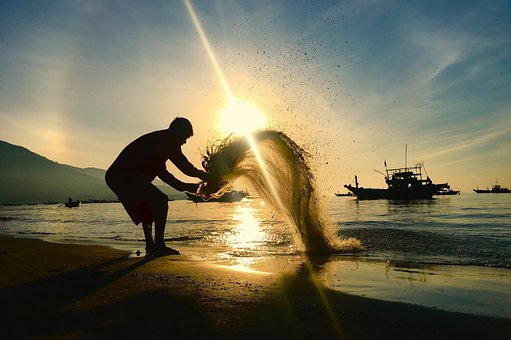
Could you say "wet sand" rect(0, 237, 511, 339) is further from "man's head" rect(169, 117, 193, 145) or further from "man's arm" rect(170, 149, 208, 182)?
"man's head" rect(169, 117, 193, 145)

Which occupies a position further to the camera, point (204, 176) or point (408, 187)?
point (408, 187)

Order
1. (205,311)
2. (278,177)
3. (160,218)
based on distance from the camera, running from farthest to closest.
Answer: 1. (278,177)
2. (160,218)
3. (205,311)

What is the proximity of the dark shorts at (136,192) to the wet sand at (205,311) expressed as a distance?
189 centimetres

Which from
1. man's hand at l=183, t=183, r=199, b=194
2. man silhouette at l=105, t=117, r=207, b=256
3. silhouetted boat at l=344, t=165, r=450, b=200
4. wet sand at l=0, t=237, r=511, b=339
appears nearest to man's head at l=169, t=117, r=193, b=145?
man silhouette at l=105, t=117, r=207, b=256

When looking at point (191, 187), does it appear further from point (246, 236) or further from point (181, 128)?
point (246, 236)

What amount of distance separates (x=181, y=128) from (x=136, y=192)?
51.8 inches

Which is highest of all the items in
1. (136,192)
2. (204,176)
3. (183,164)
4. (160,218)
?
(183,164)

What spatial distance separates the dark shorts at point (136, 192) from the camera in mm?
6551

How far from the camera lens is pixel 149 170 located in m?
6.80

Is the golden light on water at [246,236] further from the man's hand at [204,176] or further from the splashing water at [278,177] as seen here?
the man's hand at [204,176]

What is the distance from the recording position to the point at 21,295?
3.56m

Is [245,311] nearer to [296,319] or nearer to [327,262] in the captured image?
[296,319]

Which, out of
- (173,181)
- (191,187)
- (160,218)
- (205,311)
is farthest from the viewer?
(191,187)

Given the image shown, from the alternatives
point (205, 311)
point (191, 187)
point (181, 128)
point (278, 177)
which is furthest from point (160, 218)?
point (205, 311)
